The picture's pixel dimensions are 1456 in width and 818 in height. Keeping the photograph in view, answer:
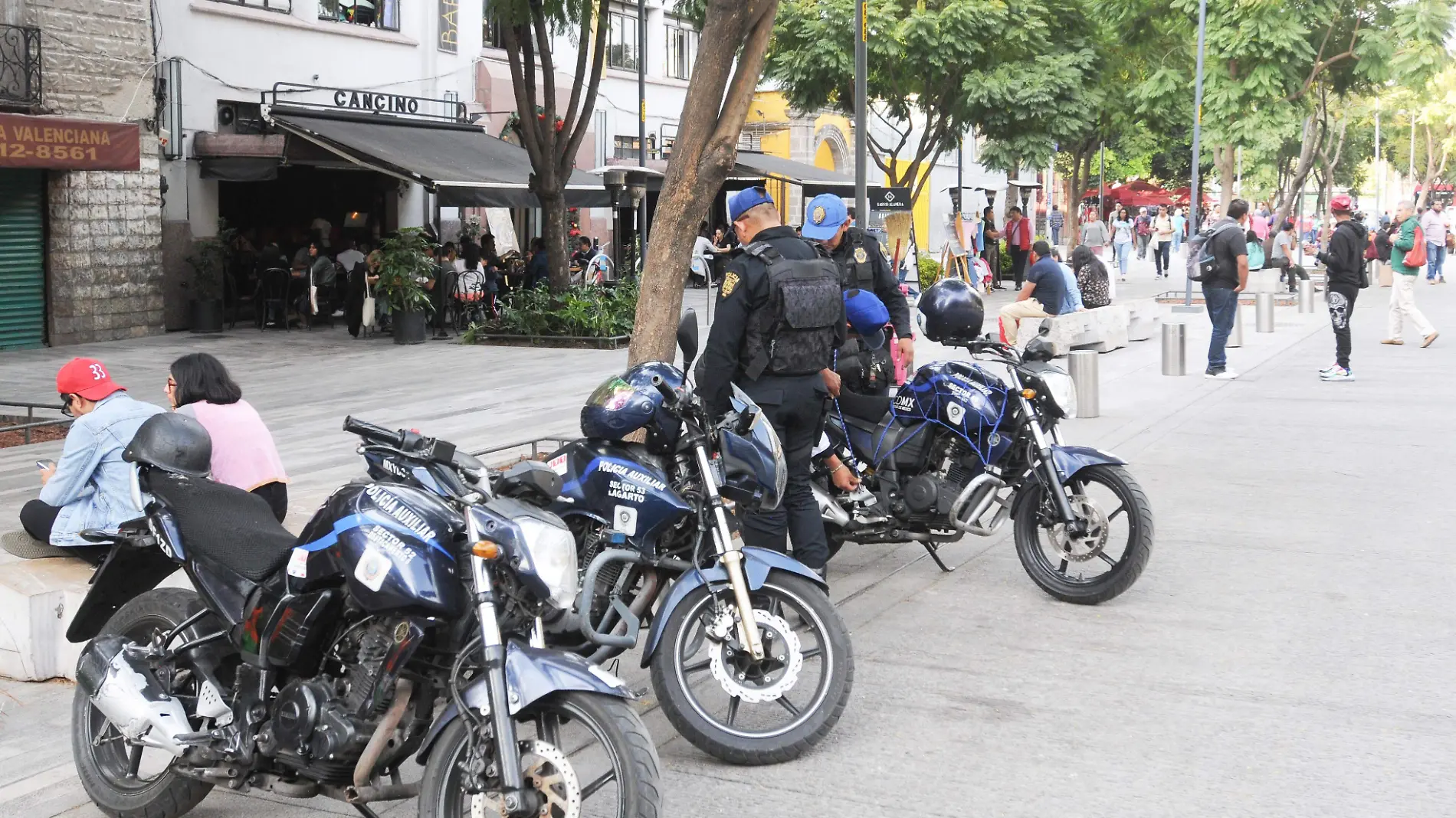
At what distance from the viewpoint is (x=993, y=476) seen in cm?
688

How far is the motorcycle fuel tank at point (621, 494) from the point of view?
4.94 m

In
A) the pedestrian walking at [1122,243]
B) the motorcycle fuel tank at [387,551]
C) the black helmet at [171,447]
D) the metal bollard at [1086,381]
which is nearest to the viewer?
the motorcycle fuel tank at [387,551]

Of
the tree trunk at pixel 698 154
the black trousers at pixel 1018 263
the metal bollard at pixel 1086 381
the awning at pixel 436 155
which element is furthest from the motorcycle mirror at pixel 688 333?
the black trousers at pixel 1018 263

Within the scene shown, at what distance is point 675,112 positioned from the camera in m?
36.4

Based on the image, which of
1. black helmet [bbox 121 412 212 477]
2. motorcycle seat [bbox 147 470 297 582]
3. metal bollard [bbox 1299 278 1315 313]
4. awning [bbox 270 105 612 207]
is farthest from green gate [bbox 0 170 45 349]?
metal bollard [bbox 1299 278 1315 313]

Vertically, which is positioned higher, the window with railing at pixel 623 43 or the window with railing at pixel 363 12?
the window with railing at pixel 623 43

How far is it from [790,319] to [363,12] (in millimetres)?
20926

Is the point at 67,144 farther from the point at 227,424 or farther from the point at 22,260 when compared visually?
the point at 227,424

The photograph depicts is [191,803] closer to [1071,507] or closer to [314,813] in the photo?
[314,813]

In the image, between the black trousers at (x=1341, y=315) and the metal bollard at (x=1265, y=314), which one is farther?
the metal bollard at (x=1265, y=314)

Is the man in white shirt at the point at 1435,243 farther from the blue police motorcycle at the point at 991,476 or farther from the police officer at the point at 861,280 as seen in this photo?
the blue police motorcycle at the point at 991,476

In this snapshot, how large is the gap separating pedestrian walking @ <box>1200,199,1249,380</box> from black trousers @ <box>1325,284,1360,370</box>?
2.96ft

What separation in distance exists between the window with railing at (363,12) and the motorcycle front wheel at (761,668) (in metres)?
21.1

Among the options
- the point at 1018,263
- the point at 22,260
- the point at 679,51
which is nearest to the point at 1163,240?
the point at 1018,263
